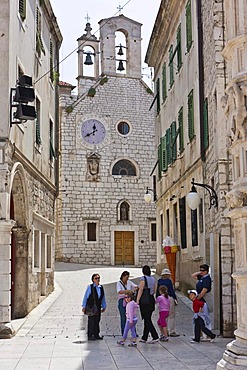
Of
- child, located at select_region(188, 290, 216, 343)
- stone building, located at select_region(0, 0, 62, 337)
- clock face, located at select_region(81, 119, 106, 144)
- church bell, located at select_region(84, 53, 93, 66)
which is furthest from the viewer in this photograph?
clock face, located at select_region(81, 119, 106, 144)

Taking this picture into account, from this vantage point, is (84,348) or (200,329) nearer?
(84,348)

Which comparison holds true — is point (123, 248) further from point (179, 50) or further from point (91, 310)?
point (91, 310)

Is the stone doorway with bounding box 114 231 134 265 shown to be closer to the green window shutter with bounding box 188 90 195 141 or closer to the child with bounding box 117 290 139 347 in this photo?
the green window shutter with bounding box 188 90 195 141

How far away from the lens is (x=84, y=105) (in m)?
35.3

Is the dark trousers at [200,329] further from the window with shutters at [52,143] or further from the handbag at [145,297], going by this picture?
the window with shutters at [52,143]

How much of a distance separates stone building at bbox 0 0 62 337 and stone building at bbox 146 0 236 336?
402 centimetres

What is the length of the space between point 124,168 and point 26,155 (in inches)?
825

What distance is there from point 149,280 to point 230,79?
19.0 feet

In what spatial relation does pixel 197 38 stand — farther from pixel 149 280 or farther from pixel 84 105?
pixel 84 105

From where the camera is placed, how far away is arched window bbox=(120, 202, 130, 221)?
35125 mm

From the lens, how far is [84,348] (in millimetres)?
10875

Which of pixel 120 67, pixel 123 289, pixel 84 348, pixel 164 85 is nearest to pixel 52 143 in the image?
pixel 164 85

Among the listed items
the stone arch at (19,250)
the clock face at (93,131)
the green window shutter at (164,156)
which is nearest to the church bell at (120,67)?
the clock face at (93,131)

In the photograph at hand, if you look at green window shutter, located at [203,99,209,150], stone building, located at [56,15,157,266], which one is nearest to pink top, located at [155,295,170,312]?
green window shutter, located at [203,99,209,150]
